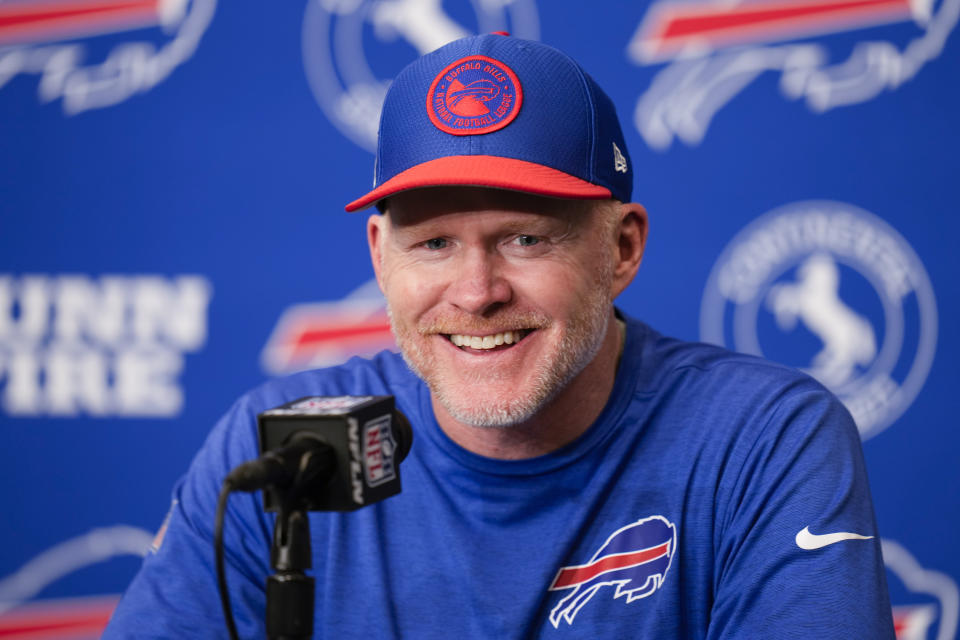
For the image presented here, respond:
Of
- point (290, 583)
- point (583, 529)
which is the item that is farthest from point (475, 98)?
point (290, 583)

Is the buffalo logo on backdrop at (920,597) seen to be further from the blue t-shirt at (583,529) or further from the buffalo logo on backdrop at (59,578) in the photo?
the buffalo logo on backdrop at (59,578)

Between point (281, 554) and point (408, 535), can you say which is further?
point (408, 535)

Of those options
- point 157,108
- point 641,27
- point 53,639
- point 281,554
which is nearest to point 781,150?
point 641,27

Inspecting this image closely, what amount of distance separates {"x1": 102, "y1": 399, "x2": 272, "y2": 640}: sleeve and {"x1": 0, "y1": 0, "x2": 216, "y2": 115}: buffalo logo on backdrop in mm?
1147

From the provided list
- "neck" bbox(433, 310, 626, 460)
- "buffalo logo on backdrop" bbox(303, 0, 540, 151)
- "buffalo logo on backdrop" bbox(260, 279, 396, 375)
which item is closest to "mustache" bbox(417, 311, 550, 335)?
"neck" bbox(433, 310, 626, 460)

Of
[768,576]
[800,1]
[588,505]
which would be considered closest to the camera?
[768,576]

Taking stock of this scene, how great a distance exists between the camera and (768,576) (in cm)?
105

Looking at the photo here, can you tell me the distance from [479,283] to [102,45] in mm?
1409

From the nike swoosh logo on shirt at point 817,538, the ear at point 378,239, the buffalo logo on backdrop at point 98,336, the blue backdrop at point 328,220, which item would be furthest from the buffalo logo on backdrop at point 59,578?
the nike swoosh logo on shirt at point 817,538

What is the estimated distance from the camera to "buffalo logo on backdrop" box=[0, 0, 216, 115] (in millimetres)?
2109

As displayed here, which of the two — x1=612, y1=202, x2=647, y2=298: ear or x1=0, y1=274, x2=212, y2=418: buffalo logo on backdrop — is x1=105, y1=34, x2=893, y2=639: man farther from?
x1=0, y1=274, x2=212, y2=418: buffalo logo on backdrop

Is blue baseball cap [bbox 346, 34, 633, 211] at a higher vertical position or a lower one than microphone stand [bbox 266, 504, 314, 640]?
higher

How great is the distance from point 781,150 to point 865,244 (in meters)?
0.27

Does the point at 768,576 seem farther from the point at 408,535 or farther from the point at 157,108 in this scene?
the point at 157,108
